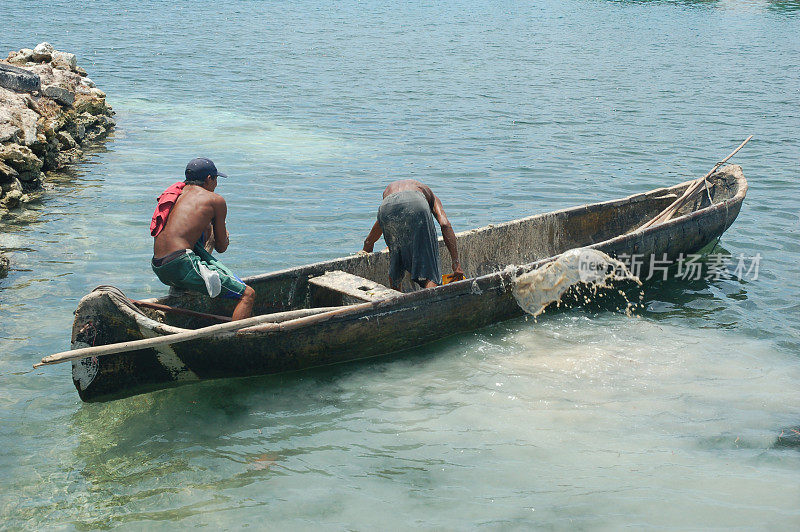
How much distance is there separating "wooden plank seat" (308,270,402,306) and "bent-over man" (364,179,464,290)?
0.45m

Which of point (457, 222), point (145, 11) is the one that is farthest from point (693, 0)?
point (457, 222)

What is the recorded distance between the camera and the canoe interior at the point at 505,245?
23.3 ft

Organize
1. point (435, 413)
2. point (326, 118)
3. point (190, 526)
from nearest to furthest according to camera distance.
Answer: point (190, 526), point (435, 413), point (326, 118)

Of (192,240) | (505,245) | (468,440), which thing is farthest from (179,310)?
(505,245)

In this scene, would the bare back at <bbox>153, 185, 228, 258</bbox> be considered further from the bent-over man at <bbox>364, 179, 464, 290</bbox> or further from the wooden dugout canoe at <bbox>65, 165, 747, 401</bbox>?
the bent-over man at <bbox>364, 179, 464, 290</bbox>

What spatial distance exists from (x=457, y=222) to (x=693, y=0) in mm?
45119

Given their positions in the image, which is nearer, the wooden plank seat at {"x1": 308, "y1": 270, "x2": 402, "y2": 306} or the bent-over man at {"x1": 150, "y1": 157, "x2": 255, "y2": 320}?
the bent-over man at {"x1": 150, "y1": 157, "x2": 255, "y2": 320}

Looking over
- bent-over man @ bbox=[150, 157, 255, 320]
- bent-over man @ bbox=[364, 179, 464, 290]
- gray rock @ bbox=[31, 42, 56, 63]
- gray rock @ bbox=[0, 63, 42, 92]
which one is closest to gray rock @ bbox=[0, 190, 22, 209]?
gray rock @ bbox=[0, 63, 42, 92]

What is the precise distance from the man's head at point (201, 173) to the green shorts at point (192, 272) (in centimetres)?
57

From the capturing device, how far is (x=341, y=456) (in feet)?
18.4

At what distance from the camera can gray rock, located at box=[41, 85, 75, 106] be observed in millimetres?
14617

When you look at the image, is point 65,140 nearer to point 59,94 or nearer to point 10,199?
point 59,94

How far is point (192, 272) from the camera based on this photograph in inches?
252

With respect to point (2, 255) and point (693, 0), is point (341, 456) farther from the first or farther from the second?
point (693, 0)
